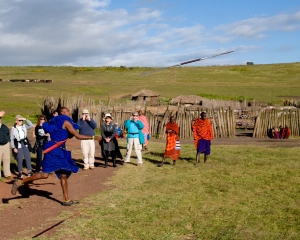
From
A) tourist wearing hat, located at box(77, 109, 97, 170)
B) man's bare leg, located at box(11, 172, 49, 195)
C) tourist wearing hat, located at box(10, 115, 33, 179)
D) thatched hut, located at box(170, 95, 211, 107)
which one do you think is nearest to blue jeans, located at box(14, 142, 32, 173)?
tourist wearing hat, located at box(10, 115, 33, 179)

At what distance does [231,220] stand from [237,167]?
5.14 meters

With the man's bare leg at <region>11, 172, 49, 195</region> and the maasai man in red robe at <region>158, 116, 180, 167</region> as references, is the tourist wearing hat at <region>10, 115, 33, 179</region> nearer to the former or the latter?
the man's bare leg at <region>11, 172, 49, 195</region>

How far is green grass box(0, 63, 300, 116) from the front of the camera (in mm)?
50000

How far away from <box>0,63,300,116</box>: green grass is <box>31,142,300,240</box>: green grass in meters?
25.9

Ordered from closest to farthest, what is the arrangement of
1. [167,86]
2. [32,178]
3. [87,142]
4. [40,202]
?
[32,178] < [40,202] < [87,142] < [167,86]

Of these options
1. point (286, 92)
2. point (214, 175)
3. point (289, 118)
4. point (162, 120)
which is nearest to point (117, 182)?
point (214, 175)

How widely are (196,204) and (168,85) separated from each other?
61440 mm

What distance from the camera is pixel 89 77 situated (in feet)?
274

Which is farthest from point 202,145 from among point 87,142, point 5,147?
point 5,147

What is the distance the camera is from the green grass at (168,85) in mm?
50000

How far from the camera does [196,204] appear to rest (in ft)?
26.3

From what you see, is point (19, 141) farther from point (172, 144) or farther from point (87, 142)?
point (172, 144)

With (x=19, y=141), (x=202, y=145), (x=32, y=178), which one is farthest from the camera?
(x=202, y=145)

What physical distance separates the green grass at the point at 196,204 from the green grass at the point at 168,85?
25895mm
